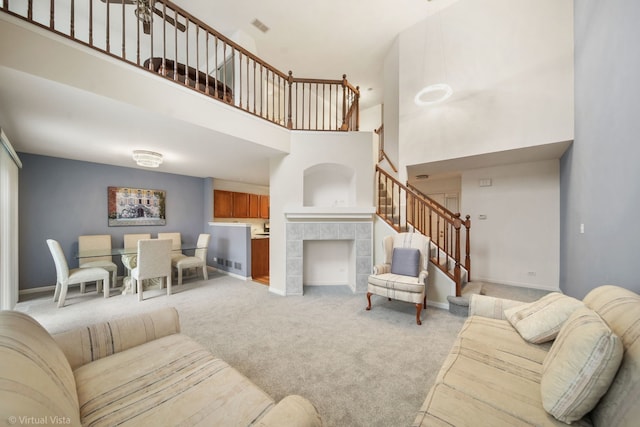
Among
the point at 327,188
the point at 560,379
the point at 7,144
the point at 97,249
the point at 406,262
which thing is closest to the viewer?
the point at 560,379

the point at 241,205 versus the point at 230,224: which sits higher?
the point at 241,205

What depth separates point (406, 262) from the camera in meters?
3.18

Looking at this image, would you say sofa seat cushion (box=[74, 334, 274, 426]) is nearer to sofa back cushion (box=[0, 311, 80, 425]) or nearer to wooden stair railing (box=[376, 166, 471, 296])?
sofa back cushion (box=[0, 311, 80, 425])

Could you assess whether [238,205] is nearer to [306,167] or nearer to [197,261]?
[197,261]

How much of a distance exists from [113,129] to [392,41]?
5.02 m

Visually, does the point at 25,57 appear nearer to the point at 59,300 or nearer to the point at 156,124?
the point at 156,124

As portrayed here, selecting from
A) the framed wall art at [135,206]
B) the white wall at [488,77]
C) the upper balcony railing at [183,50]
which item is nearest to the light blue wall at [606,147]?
the white wall at [488,77]

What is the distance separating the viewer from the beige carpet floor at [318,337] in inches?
64.9

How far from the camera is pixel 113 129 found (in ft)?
9.40

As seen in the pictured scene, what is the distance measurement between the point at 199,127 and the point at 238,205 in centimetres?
401

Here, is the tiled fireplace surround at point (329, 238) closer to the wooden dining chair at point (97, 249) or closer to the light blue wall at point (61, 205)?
the wooden dining chair at point (97, 249)

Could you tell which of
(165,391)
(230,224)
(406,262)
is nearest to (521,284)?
(406,262)

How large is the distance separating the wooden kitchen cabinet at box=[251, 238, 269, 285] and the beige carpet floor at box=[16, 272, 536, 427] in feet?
2.60

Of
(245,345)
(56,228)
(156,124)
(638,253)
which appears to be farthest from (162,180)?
(638,253)
